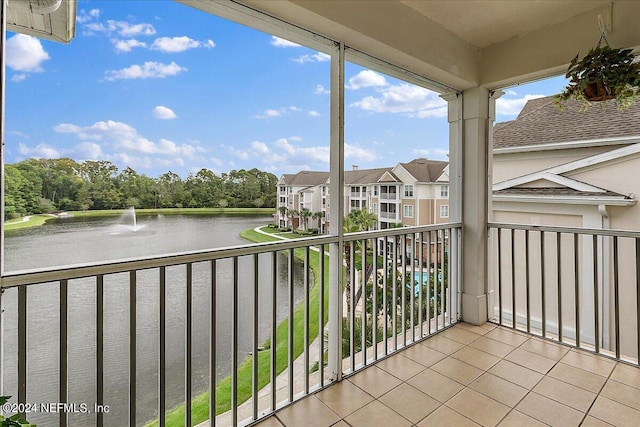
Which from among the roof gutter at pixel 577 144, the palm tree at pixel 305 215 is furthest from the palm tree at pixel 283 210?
the roof gutter at pixel 577 144

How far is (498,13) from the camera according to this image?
2369mm

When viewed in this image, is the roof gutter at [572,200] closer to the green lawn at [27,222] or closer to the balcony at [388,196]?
the balcony at [388,196]

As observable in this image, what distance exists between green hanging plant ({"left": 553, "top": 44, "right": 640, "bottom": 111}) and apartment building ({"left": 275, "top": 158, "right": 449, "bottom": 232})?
109cm

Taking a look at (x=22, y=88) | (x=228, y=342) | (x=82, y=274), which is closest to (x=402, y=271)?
(x=228, y=342)

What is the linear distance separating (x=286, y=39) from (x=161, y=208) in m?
1.20

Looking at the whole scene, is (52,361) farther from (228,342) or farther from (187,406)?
(228,342)

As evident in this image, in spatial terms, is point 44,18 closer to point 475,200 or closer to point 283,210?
point 283,210

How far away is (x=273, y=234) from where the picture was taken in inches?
75.6

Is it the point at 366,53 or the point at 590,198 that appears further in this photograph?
the point at 590,198

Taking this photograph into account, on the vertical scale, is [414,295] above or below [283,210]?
below

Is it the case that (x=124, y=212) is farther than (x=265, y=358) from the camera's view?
No

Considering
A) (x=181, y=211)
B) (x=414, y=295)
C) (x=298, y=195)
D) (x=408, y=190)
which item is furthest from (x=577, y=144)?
(x=181, y=211)

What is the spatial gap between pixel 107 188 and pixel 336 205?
4.09 feet

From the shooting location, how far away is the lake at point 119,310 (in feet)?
4.17
